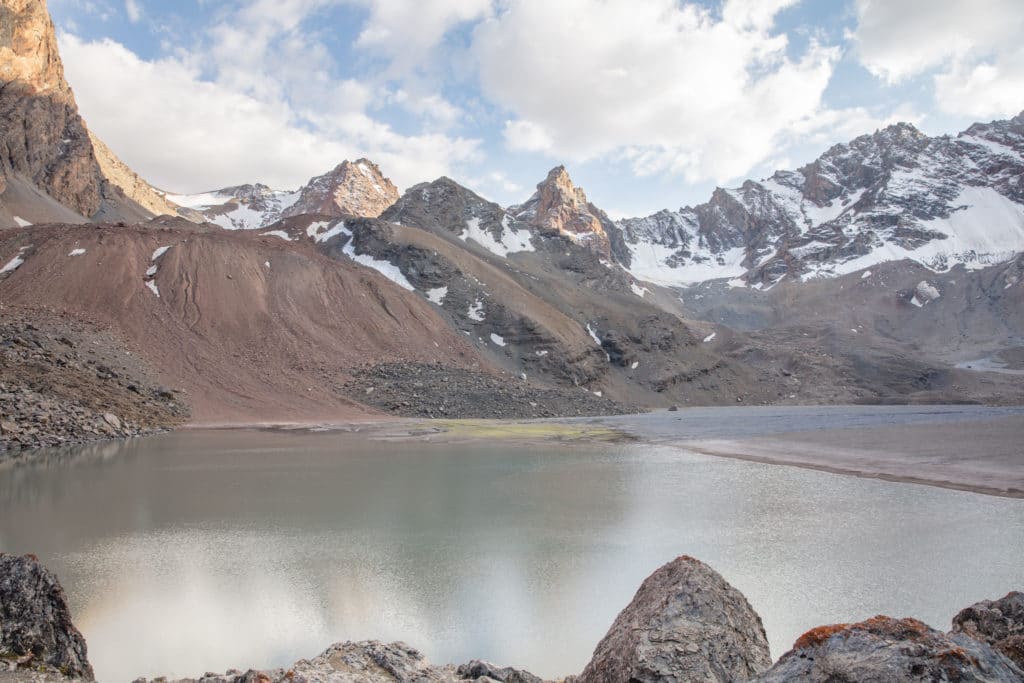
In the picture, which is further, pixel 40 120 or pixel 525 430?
pixel 40 120

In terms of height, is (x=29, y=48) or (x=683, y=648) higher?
(x=29, y=48)

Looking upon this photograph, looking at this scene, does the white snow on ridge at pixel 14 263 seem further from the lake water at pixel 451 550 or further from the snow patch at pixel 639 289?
the snow patch at pixel 639 289

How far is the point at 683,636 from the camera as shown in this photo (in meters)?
5.71

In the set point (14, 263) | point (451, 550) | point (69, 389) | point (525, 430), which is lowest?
point (451, 550)

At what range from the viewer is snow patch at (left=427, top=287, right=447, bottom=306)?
81.6 meters

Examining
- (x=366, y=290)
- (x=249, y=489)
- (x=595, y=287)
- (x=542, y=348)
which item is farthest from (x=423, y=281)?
(x=249, y=489)

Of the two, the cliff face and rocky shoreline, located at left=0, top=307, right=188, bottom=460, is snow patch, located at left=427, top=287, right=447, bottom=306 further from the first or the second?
the cliff face

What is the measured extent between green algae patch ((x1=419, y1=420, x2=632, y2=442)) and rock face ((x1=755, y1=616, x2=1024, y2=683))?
38.7 metres

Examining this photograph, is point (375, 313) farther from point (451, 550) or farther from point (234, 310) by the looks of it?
point (451, 550)

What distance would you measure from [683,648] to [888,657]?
2331mm

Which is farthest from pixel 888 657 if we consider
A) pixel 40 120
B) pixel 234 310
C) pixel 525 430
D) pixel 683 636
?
pixel 40 120

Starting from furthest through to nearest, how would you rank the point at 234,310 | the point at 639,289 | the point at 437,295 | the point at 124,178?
the point at 639,289, the point at 124,178, the point at 437,295, the point at 234,310

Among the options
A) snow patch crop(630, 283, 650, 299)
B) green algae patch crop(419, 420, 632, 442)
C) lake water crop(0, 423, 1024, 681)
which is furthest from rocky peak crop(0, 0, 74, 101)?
snow patch crop(630, 283, 650, 299)

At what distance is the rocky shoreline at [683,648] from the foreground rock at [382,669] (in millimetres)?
16
